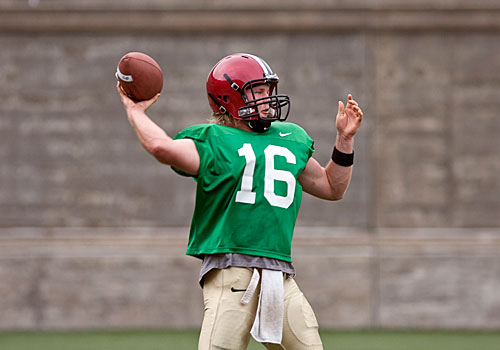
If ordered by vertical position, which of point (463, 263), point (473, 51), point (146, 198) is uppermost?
point (473, 51)

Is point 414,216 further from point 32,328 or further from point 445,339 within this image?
point 32,328

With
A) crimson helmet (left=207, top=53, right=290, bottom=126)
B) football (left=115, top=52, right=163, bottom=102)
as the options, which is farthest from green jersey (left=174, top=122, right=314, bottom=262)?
football (left=115, top=52, right=163, bottom=102)

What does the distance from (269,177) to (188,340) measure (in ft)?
14.2

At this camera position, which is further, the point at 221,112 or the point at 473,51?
the point at 473,51

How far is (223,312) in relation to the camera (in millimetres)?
3393

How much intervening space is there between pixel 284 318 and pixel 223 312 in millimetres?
→ 270

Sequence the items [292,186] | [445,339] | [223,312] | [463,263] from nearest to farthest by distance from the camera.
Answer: [223,312] → [292,186] → [445,339] → [463,263]

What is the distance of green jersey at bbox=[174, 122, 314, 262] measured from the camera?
3514mm

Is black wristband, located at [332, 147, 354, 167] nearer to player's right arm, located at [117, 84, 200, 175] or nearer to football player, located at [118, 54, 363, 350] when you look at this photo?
football player, located at [118, 54, 363, 350]

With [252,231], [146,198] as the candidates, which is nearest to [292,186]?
[252,231]

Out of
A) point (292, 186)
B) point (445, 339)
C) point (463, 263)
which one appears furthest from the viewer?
point (463, 263)

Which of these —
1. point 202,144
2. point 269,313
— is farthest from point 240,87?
point 269,313

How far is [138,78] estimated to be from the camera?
354cm

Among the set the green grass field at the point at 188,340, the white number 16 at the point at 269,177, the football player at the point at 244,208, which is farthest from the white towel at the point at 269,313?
the green grass field at the point at 188,340
